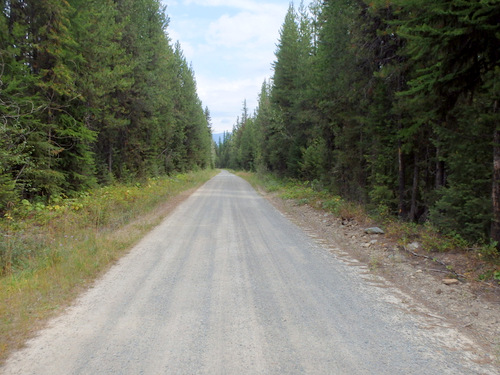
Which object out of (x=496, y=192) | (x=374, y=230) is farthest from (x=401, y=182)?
(x=496, y=192)

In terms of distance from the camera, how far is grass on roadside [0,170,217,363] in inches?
150

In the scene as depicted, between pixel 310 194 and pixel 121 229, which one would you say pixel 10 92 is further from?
pixel 310 194

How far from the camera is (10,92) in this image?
370 inches

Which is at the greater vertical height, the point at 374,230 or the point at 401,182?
the point at 401,182

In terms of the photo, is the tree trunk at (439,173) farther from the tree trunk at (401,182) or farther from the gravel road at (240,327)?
the gravel road at (240,327)

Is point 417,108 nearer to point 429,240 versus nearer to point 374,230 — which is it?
point 429,240

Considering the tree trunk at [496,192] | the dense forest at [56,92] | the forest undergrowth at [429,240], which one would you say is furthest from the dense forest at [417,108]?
the dense forest at [56,92]

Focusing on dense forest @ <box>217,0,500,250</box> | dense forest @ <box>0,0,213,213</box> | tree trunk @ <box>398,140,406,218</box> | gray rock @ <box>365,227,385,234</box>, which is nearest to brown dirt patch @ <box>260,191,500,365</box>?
gray rock @ <box>365,227,385,234</box>

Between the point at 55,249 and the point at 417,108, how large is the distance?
8128 mm

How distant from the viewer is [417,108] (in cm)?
657

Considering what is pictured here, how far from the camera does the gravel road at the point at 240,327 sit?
9.41ft

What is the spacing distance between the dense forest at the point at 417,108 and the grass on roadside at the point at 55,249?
6.51 meters

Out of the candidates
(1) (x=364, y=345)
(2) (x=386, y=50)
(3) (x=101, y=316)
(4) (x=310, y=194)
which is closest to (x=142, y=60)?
(4) (x=310, y=194)

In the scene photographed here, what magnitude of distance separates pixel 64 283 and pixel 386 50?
9.80 metres
